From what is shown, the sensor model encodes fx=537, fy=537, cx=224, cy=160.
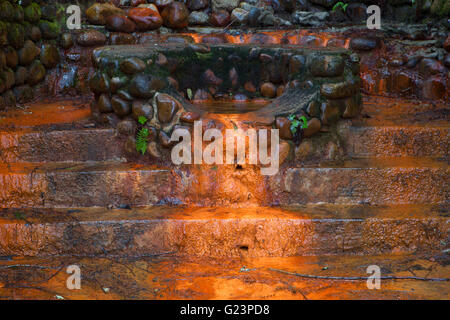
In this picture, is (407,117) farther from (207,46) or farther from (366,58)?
(207,46)

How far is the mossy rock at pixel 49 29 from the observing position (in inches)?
260

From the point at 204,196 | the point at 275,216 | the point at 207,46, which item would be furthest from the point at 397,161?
the point at 207,46

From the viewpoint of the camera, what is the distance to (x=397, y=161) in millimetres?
4598

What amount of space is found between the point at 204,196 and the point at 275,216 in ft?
2.11

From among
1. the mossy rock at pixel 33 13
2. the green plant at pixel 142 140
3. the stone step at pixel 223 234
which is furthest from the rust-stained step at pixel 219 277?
the mossy rock at pixel 33 13

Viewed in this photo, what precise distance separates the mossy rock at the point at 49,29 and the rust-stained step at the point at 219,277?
362 centimetres

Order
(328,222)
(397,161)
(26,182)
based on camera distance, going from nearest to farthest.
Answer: (328,222) < (26,182) < (397,161)

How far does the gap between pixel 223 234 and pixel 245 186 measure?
1.74 ft

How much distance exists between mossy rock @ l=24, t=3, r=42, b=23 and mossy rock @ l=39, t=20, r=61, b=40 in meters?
0.09

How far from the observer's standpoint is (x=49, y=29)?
6.65 meters

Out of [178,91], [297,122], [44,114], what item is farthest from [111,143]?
[297,122]

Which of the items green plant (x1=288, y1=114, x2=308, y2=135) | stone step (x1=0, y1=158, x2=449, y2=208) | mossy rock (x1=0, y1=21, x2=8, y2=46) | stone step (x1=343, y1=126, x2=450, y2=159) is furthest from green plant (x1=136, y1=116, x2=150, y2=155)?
mossy rock (x1=0, y1=21, x2=8, y2=46)

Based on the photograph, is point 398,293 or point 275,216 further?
point 275,216

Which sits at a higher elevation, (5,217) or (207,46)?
(207,46)
